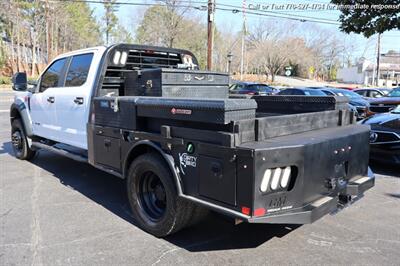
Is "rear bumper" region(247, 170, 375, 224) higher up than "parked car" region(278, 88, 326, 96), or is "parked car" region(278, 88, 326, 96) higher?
"parked car" region(278, 88, 326, 96)

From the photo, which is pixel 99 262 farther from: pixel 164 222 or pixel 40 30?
pixel 40 30

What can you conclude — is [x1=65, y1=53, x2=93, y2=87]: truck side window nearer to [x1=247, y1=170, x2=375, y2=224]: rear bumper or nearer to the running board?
the running board

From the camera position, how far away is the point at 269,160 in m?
3.04

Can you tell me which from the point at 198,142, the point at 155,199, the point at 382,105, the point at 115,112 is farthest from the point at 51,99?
the point at 382,105

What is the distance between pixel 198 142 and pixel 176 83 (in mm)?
1629

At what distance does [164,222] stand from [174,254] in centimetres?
34

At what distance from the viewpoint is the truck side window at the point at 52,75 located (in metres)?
6.29

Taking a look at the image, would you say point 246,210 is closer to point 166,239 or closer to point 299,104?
point 166,239

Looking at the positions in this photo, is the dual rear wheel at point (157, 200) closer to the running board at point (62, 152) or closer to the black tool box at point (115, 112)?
the black tool box at point (115, 112)

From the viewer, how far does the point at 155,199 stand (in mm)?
4289

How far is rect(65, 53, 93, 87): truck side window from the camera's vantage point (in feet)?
18.0

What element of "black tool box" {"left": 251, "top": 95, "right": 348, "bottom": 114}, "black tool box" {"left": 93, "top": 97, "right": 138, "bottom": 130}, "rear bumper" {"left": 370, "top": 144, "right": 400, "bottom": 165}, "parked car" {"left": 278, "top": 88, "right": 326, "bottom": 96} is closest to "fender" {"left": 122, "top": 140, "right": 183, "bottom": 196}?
"black tool box" {"left": 93, "top": 97, "right": 138, "bottom": 130}

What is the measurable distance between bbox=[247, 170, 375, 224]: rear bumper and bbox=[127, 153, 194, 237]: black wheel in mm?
893

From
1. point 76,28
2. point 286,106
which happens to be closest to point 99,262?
point 286,106
